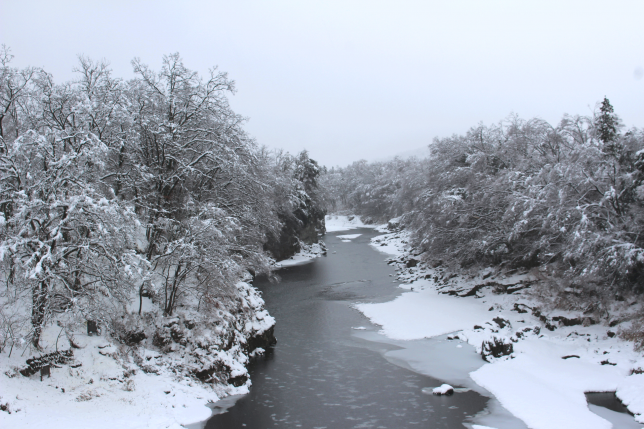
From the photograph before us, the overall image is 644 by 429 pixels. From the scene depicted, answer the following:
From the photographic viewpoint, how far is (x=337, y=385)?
51.9 ft

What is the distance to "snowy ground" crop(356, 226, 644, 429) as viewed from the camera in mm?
13586

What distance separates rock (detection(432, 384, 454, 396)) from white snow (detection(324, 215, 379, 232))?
241 feet

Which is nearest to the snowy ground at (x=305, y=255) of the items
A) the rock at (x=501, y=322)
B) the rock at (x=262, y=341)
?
the rock at (x=262, y=341)

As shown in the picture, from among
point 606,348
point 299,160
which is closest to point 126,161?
point 606,348

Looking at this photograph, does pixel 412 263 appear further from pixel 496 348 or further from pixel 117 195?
pixel 117 195

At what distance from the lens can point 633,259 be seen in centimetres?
1797

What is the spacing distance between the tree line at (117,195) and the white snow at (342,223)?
2522 inches

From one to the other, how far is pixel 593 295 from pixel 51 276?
74.1 feet

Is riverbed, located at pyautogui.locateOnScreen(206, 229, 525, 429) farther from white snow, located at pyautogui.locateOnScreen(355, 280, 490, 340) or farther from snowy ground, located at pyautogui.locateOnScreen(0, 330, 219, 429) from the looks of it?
snowy ground, located at pyautogui.locateOnScreen(0, 330, 219, 429)

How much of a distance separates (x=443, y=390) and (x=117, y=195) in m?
17.0

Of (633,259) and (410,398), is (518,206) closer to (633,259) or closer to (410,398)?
(633,259)

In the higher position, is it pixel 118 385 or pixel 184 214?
pixel 184 214

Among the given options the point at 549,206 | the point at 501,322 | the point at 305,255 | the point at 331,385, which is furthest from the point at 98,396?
the point at 305,255

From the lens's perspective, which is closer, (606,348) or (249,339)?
(606,348)
